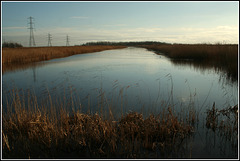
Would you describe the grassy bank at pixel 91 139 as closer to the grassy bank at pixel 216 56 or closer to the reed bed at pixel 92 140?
the reed bed at pixel 92 140

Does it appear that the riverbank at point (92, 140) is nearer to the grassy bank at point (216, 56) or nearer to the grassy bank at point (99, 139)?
the grassy bank at point (99, 139)

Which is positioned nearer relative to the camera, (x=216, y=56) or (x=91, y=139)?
(x=91, y=139)

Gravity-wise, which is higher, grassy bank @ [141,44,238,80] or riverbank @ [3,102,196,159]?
grassy bank @ [141,44,238,80]

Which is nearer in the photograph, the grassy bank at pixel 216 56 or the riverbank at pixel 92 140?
the riverbank at pixel 92 140

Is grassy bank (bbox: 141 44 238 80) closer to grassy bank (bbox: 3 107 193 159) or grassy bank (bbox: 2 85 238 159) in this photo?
grassy bank (bbox: 2 85 238 159)

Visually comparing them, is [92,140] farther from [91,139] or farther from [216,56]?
[216,56]

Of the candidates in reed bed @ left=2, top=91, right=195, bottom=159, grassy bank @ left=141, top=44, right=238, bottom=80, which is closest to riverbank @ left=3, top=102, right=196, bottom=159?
reed bed @ left=2, top=91, right=195, bottom=159

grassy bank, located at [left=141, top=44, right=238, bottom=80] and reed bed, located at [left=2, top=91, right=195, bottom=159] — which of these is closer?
reed bed, located at [left=2, top=91, right=195, bottom=159]

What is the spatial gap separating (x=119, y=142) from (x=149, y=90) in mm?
3163

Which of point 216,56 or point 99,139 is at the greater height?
point 216,56

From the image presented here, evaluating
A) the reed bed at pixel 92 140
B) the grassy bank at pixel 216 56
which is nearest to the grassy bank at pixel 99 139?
the reed bed at pixel 92 140

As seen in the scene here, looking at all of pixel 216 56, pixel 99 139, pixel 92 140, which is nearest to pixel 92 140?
pixel 92 140

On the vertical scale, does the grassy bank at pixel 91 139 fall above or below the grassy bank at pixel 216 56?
below

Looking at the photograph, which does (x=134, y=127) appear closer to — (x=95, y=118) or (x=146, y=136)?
(x=146, y=136)
